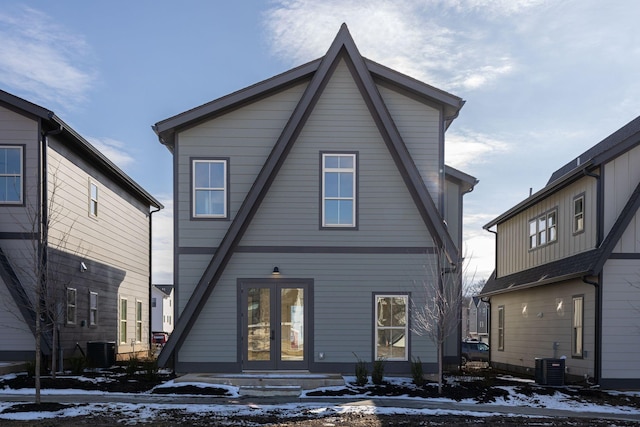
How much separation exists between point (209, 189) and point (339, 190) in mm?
3338

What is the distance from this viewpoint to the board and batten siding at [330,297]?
569 inches

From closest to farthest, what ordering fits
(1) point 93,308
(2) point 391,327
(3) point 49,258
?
(2) point 391,327 → (3) point 49,258 → (1) point 93,308

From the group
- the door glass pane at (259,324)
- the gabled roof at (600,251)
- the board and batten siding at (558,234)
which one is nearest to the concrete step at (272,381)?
the door glass pane at (259,324)

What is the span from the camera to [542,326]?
1889cm

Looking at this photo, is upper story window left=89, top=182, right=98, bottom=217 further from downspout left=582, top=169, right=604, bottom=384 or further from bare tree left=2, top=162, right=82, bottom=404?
downspout left=582, top=169, right=604, bottom=384

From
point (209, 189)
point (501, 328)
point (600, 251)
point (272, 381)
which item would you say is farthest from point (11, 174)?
point (501, 328)

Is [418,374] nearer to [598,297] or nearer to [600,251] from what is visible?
[598,297]

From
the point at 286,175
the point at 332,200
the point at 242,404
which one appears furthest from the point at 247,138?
the point at 242,404

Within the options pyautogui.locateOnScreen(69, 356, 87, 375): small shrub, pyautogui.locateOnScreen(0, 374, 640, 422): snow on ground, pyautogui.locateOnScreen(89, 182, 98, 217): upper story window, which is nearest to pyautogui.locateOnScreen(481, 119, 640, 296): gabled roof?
pyautogui.locateOnScreen(0, 374, 640, 422): snow on ground

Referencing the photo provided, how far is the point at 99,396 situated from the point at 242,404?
314 cm

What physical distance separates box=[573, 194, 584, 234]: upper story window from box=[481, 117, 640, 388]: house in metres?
0.03

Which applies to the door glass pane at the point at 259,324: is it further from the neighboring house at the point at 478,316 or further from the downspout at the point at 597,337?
the neighboring house at the point at 478,316

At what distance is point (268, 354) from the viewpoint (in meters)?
14.5

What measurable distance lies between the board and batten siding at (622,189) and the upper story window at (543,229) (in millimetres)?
3419
